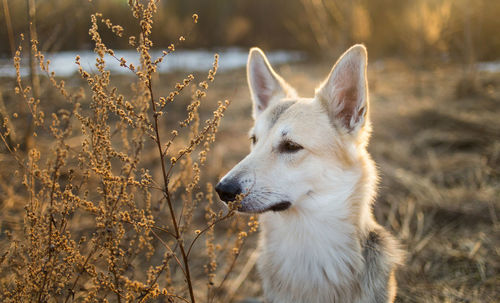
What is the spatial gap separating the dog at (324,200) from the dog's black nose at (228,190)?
0.07 metres

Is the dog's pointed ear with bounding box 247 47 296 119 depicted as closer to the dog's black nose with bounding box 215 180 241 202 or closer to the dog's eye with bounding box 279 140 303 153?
the dog's eye with bounding box 279 140 303 153

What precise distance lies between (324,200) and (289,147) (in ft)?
1.45

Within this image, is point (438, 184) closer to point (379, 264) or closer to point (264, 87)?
point (379, 264)

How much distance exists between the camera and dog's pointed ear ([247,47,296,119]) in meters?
2.90

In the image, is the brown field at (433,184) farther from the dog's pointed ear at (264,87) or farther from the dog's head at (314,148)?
the dog's head at (314,148)

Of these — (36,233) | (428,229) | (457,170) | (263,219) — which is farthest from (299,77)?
(36,233)

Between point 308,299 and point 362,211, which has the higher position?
point 362,211

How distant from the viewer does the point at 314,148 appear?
93.6 inches

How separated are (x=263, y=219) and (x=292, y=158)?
573 millimetres

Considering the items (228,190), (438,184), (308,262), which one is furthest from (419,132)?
(228,190)

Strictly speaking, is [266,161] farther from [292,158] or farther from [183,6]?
[183,6]

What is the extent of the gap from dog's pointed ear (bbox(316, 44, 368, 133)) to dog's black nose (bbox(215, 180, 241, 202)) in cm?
95

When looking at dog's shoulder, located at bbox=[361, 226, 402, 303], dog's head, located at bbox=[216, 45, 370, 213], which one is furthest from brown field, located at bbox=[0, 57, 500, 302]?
dog's shoulder, located at bbox=[361, 226, 402, 303]

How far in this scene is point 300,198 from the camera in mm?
2363
